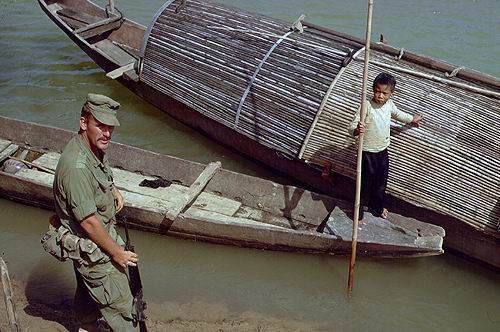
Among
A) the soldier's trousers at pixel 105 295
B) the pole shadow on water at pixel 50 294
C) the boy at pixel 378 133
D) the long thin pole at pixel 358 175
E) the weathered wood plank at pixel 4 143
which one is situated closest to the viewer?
the soldier's trousers at pixel 105 295

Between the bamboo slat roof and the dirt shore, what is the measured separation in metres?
2.19

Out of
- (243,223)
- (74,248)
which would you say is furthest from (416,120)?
(74,248)

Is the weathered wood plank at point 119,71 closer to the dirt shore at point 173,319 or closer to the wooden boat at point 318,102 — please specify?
the wooden boat at point 318,102

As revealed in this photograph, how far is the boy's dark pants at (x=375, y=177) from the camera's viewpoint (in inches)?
238

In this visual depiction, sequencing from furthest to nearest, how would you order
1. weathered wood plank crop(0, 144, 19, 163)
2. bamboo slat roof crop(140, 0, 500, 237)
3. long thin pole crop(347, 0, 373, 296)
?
weathered wood plank crop(0, 144, 19, 163), bamboo slat roof crop(140, 0, 500, 237), long thin pole crop(347, 0, 373, 296)

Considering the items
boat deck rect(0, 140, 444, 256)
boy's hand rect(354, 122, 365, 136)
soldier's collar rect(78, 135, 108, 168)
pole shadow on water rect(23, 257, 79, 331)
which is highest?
boy's hand rect(354, 122, 365, 136)

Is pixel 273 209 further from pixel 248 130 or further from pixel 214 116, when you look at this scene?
pixel 214 116

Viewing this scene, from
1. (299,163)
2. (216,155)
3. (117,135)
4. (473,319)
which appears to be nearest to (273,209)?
(299,163)

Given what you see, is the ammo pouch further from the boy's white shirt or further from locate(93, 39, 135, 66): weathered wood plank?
locate(93, 39, 135, 66): weathered wood plank

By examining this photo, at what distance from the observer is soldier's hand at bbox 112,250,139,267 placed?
3889mm

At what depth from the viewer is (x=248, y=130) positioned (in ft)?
24.9

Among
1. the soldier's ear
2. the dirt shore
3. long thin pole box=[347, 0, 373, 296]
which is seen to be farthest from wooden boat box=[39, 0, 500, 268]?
the soldier's ear

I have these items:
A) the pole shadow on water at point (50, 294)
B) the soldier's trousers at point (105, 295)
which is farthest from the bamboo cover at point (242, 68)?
the soldier's trousers at point (105, 295)

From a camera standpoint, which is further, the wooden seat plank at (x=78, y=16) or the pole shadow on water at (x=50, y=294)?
the wooden seat plank at (x=78, y=16)
